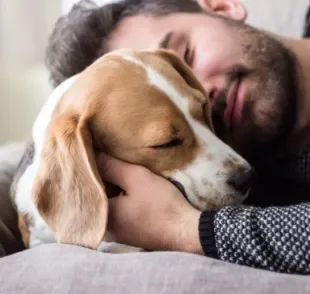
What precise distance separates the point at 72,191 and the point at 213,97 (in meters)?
0.52

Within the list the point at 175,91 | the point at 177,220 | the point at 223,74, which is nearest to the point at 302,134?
the point at 223,74

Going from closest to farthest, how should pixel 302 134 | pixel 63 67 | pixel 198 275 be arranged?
pixel 198 275 < pixel 302 134 < pixel 63 67

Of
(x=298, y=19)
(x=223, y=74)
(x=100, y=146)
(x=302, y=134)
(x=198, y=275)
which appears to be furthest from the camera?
(x=298, y=19)

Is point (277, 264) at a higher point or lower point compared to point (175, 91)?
lower

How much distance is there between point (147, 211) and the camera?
39.5 inches

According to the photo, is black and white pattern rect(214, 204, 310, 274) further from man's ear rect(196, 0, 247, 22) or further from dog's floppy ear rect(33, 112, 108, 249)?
man's ear rect(196, 0, 247, 22)

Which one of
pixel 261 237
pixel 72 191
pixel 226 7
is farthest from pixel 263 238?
pixel 226 7

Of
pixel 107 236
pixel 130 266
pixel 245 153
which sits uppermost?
pixel 130 266

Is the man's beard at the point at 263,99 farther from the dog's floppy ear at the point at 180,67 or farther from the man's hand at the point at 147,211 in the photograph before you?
the man's hand at the point at 147,211

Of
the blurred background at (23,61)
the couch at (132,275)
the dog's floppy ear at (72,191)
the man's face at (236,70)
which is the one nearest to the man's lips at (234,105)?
the man's face at (236,70)

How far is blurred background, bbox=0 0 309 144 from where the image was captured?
2.19 metres

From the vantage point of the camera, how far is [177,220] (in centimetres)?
97

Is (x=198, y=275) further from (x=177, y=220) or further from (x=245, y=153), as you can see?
(x=245, y=153)

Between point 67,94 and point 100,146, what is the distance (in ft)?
0.39
